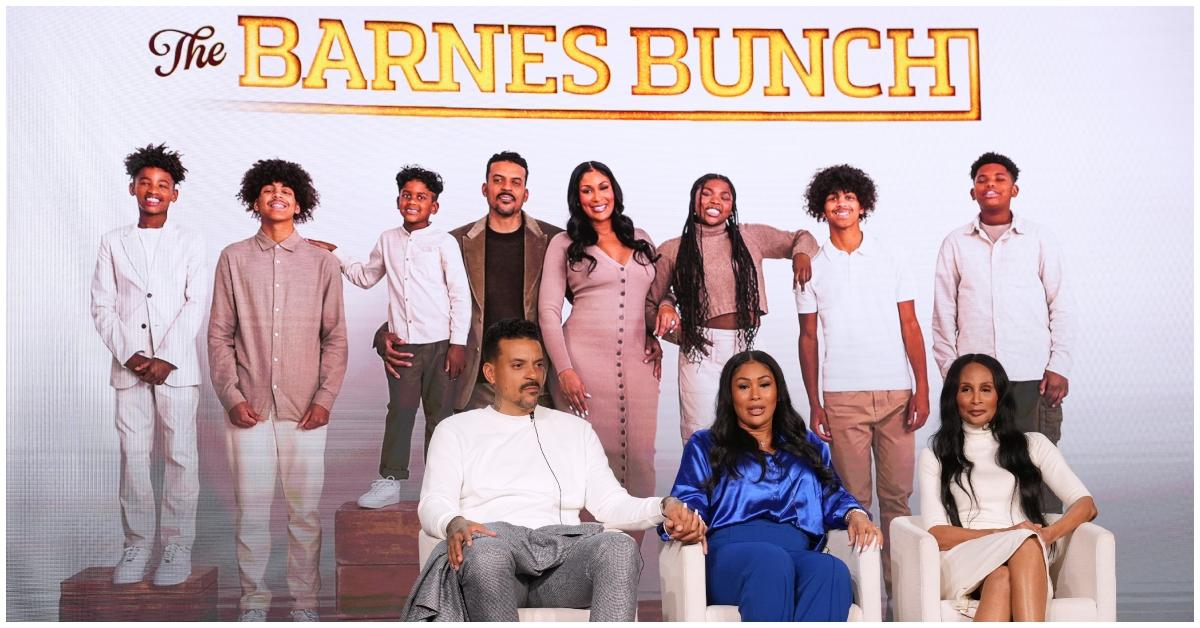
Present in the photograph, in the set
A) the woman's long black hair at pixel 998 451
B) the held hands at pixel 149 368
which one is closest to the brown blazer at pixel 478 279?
the held hands at pixel 149 368

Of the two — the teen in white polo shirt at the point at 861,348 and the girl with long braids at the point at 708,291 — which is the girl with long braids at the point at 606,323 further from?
the teen in white polo shirt at the point at 861,348

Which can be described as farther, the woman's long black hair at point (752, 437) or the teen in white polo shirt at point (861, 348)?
the teen in white polo shirt at point (861, 348)

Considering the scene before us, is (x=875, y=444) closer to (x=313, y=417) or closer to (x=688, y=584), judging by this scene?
(x=688, y=584)

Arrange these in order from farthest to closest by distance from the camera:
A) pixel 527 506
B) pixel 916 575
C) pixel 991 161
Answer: pixel 991 161
pixel 527 506
pixel 916 575

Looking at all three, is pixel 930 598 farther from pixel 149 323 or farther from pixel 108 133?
pixel 108 133

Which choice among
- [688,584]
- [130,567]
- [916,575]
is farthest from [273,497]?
[916,575]

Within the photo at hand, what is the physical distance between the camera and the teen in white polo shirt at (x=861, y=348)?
17.0 feet

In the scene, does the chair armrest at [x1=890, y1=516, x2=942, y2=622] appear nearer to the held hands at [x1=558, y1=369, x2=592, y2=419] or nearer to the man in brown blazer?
the held hands at [x1=558, y1=369, x2=592, y2=419]

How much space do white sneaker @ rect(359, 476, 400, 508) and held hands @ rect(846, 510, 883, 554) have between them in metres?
1.88

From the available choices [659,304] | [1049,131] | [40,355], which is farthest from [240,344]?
[1049,131]

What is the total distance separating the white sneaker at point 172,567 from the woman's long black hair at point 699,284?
6.68 feet

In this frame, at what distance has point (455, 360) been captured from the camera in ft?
16.5

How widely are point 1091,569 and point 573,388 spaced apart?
1.93 m

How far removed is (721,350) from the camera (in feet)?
16.8
